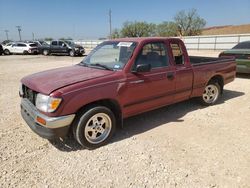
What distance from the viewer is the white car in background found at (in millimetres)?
26344

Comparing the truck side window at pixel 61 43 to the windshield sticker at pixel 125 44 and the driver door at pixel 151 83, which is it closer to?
the windshield sticker at pixel 125 44

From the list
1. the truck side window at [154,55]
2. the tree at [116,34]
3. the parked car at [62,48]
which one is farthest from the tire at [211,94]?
the tree at [116,34]

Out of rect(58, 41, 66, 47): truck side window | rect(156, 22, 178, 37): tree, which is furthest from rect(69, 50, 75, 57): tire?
rect(156, 22, 178, 37): tree

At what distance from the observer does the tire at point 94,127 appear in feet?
11.1

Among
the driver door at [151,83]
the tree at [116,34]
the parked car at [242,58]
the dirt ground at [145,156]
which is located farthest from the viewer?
the tree at [116,34]

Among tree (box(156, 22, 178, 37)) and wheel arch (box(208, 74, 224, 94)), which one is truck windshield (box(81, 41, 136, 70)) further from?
tree (box(156, 22, 178, 37))

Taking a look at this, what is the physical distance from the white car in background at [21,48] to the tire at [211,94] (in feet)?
82.2

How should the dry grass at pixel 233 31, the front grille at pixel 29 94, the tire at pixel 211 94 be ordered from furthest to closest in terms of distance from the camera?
1. the dry grass at pixel 233 31
2. the tire at pixel 211 94
3. the front grille at pixel 29 94

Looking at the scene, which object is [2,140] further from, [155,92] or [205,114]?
[205,114]

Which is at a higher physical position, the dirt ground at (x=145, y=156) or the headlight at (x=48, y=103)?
the headlight at (x=48, y=103)

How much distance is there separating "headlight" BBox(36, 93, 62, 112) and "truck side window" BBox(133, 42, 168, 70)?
1640 mm

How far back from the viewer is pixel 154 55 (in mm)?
4281

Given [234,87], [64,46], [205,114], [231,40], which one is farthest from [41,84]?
[231,40]

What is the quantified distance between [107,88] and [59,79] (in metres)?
0.79
